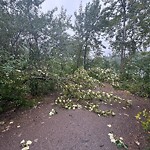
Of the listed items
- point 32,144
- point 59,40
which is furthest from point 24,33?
point 32,144

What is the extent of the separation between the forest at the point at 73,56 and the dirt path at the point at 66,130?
29 cm

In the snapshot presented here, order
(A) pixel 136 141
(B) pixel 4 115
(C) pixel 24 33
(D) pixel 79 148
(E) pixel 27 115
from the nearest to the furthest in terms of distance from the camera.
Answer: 1. (D) pixel 79 148
2. (A) pixel 136 141
3. (E) pixel 27 115
4. (B) pixel 4 115
5. (C) pixel 24 33

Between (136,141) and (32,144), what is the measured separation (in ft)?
6.75

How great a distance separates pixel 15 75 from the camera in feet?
19.6

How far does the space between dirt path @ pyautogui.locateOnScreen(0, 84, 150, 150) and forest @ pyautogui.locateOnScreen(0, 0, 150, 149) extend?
0.29 metres

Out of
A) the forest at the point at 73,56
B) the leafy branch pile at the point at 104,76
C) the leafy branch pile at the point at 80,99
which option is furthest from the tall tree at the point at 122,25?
the leafy branch pile at the point at 80,99

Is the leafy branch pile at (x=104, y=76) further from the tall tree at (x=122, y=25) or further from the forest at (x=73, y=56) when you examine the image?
the tall tree at (x=122, y=25)

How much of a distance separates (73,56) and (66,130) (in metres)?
14.5

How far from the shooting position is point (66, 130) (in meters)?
4.45

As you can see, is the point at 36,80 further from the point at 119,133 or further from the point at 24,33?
the point at 24,33

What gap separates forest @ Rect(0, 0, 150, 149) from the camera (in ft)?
19.8

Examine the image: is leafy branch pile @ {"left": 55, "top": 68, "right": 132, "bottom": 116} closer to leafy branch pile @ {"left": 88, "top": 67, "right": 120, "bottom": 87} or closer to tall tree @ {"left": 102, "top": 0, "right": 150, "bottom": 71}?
leafy branch pile @ {"left": 88, "top": 67, "right": 120, "bottom": 87}

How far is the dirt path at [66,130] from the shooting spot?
4.04 m

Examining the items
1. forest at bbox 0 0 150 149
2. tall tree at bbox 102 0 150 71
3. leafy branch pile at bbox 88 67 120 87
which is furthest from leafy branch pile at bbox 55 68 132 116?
tall tree at bbox 102 0 150 71
